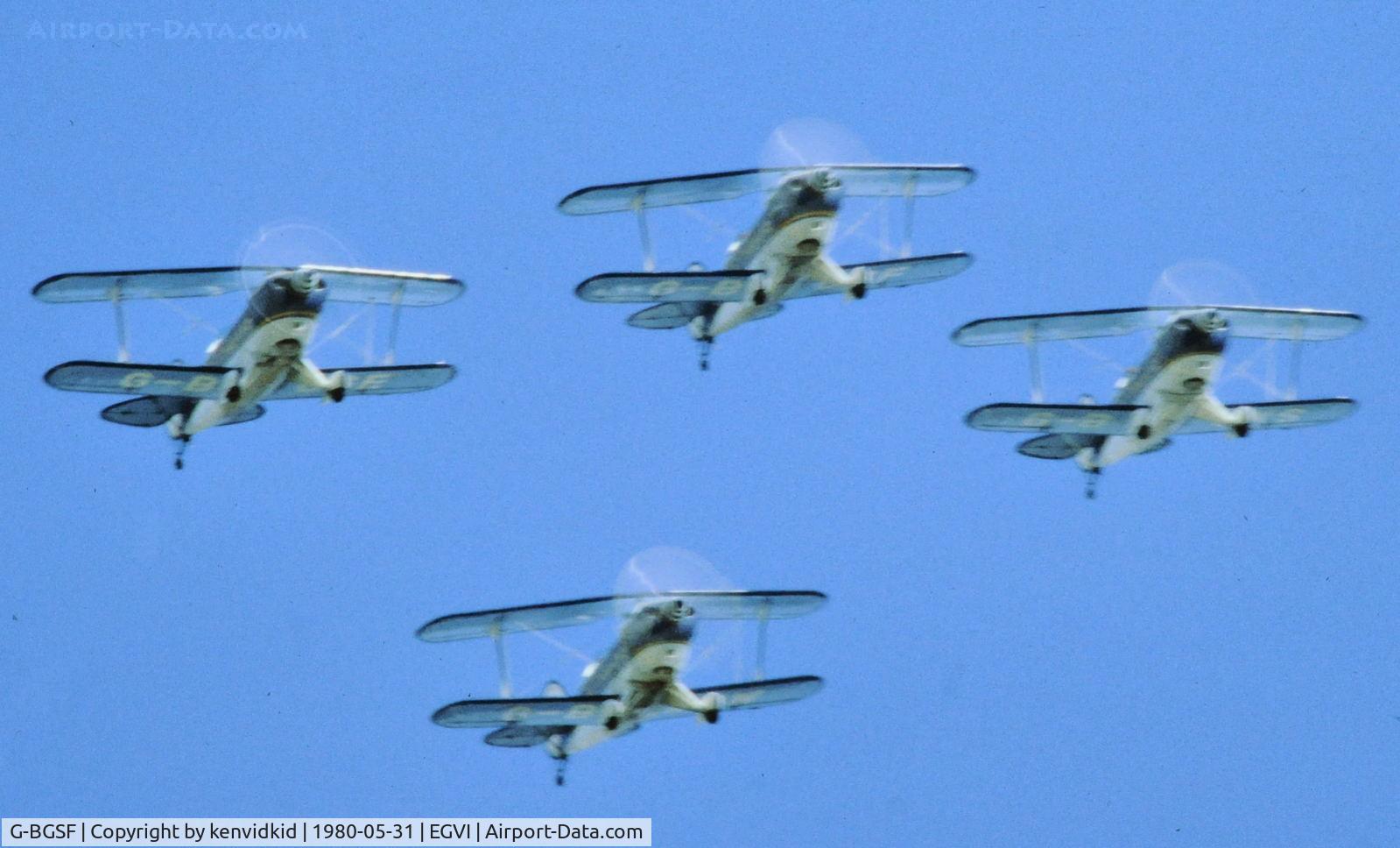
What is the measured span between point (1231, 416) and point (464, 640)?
9595mm

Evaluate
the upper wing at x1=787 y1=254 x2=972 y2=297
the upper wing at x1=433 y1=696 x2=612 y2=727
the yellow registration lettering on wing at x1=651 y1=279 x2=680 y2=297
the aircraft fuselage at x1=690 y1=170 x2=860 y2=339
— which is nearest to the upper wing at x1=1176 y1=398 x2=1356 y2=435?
the upper wing at x1=787 y1=254 x2=972 y2=297

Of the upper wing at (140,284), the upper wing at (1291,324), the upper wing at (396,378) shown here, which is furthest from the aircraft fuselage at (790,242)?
the upper wing at (140,284)

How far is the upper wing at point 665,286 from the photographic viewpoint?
3116 cm

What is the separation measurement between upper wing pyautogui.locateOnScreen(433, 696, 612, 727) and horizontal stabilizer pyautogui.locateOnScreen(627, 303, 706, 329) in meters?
5.67

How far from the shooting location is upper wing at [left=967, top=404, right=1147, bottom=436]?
31.2 meters

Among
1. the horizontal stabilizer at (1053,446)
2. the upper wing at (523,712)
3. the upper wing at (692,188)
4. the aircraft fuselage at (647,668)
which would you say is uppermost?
the upper wing at (692,188)

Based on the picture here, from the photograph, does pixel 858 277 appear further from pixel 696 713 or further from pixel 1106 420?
pixel 696 713

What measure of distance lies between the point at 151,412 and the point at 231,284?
182 centimetres

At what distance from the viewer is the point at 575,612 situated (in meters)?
31.2

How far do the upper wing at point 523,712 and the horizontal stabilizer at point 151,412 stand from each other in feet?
14.9

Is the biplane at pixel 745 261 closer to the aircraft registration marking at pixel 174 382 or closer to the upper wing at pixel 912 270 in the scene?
the upper wing at pixel 912 270

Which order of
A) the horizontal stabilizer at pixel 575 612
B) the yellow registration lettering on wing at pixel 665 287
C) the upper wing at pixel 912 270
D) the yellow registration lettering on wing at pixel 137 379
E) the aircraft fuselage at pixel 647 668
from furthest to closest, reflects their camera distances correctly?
the upper wing at pixel 912 270 < the yellow registration lettering on wing at pixel 665 287 < the horizontal stabilizer at pixel 575 612 < the yellow registration lettering on wing at pixel 137 379 < the aircraft fuselage at pixel 647 668

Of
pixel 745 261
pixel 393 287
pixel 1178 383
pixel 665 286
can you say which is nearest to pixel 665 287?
pixel 665 286

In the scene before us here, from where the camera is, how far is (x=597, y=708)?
29625mm
